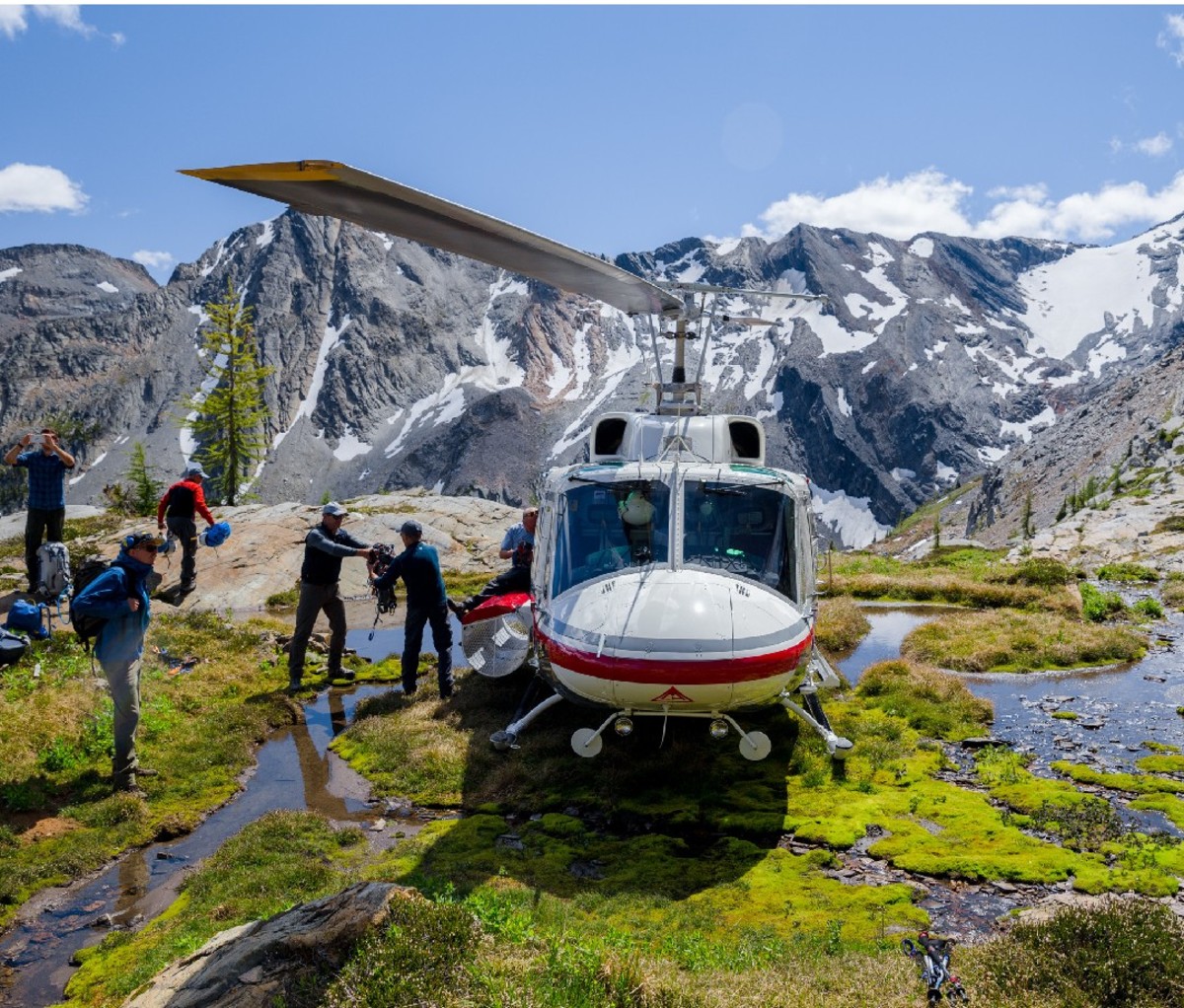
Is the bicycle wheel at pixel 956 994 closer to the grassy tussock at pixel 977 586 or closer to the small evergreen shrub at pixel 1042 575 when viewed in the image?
the grassy tussock at pixel 977 586

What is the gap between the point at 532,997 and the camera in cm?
483

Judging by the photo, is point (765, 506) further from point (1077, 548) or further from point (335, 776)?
point (1077, 548)

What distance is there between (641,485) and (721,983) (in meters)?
6.05

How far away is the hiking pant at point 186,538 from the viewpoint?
19.0m

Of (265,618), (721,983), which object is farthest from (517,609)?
(265,618)

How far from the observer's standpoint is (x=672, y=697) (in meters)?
8.32

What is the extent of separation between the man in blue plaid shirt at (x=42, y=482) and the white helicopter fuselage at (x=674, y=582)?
413 inches

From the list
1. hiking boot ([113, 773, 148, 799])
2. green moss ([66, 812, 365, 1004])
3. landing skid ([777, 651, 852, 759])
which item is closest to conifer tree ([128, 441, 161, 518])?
hiking boot ([113, 773, 148, 799])

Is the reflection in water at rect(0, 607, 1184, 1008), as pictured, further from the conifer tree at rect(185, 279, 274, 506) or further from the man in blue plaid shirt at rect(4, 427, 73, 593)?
the conifer tree at rect(185, 279, 274, 506)

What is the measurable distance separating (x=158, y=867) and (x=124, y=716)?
2206 mm

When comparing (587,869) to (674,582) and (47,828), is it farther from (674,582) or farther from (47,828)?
(47,828)

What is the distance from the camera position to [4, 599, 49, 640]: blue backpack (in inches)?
549

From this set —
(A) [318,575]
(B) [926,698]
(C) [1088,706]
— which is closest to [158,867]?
(A) [318,575]

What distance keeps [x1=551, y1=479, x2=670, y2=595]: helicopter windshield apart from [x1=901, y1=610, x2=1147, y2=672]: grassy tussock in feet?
29.9
